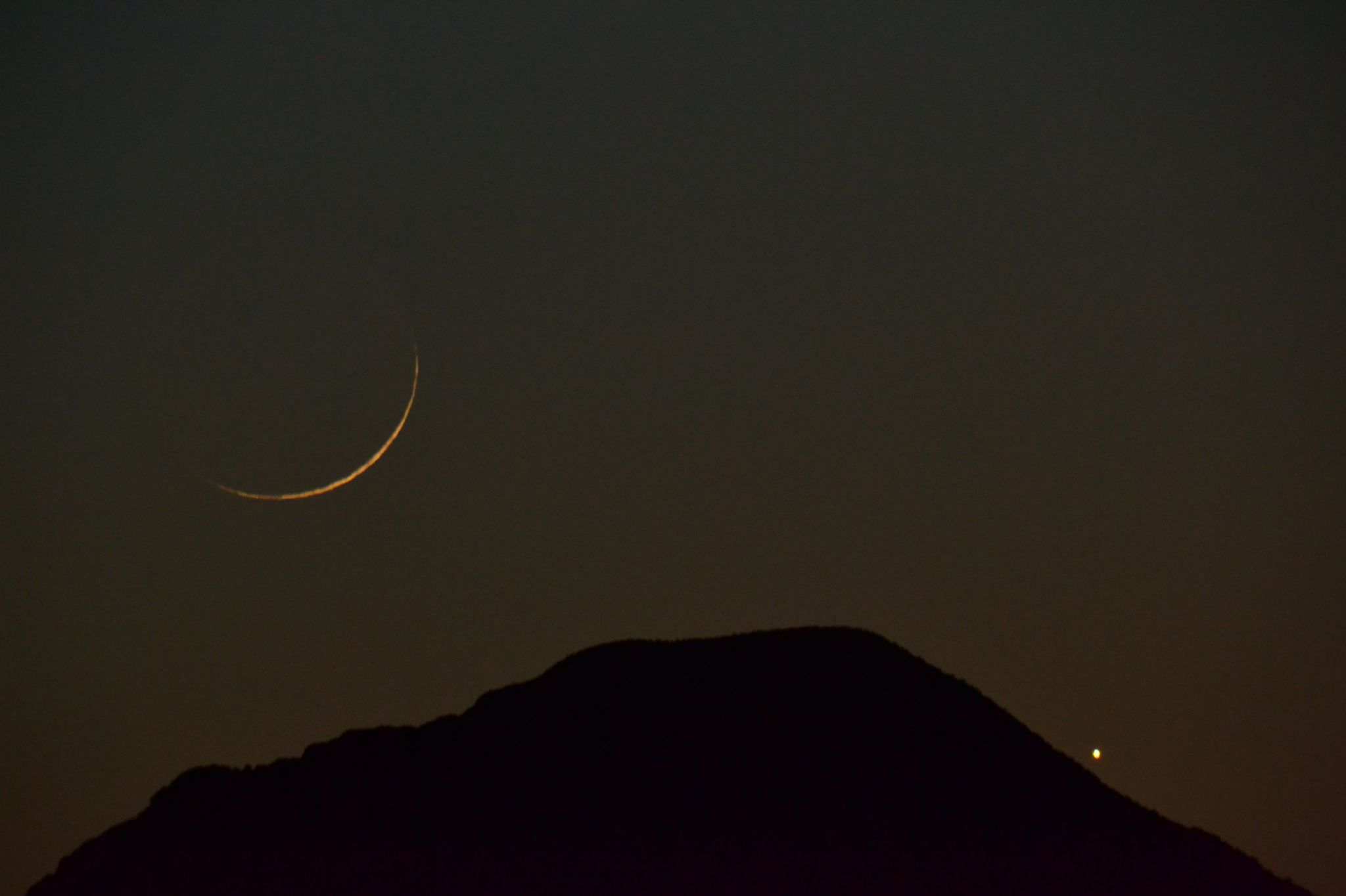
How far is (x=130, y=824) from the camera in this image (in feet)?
147

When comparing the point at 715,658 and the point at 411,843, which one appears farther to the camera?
the point at 715,658

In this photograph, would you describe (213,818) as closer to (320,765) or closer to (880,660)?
(320,765)

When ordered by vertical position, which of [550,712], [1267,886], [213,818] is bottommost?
[1267,886]

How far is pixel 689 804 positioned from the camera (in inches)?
1642

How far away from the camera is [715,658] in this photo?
4744 centimetres

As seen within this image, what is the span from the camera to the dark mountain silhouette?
39.3 meters

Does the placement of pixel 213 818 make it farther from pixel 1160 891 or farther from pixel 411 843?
pixel 1160 891

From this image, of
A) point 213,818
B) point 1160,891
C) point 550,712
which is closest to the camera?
point 1160,891

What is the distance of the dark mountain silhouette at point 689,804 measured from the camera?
129 feet

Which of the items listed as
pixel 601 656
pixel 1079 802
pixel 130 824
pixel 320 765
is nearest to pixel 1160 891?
Answer: pixel 1079 802

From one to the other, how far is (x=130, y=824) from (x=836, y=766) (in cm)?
2085

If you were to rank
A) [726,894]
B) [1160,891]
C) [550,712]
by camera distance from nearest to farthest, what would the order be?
[726,894]
[1160,891]
[550,712]

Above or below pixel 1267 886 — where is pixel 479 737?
above

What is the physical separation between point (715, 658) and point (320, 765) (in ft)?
40.4
